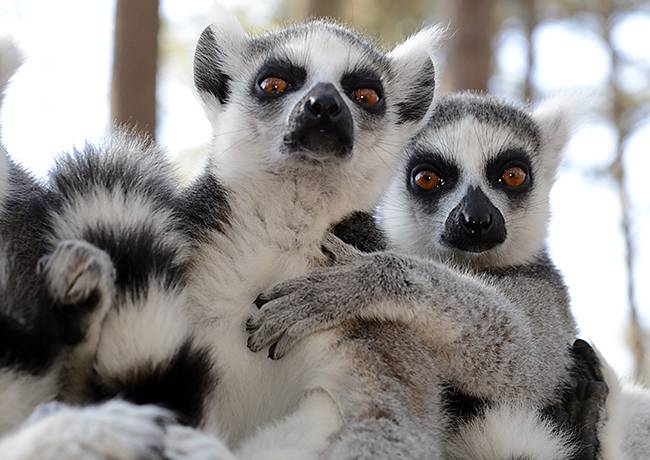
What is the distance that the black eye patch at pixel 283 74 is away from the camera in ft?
10.9

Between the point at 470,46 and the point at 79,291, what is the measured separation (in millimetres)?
5456

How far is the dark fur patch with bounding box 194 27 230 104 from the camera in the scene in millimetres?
3547

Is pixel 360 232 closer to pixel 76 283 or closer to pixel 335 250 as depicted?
pixel 335 250

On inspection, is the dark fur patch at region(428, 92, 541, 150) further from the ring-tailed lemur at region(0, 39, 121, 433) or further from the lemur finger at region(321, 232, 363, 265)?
the ring-tailed lemur at region(0, 39, 121, 433)

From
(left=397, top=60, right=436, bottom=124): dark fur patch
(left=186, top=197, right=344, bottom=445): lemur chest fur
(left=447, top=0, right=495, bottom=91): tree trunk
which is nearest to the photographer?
(left=186, top=197, right=344, bottom=445): lemur chest fur

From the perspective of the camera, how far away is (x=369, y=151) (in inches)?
129

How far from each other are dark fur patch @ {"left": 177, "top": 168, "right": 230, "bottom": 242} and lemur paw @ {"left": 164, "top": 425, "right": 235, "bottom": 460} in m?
0.91

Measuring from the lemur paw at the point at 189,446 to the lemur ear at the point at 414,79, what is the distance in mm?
1880

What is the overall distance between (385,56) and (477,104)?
2.89 ft

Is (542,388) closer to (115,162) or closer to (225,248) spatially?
(225,248)

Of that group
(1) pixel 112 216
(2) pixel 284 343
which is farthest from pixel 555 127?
(1) pixel 112 216

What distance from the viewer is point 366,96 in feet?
11.1

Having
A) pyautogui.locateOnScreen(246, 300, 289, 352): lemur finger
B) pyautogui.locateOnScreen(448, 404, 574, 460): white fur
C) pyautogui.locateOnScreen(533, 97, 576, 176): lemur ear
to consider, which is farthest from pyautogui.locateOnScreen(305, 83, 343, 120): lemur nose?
pyautogui.locateOnScreen(533, 97, 576, 176): lemur ear

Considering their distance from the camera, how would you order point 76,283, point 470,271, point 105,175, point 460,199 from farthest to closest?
point 460,199 < point 470,271 < point 105,175 < point 76,283
